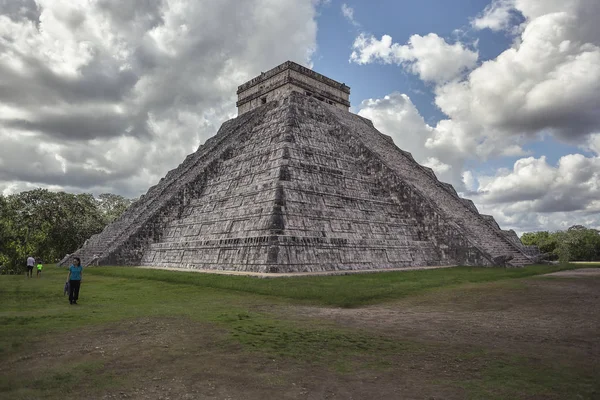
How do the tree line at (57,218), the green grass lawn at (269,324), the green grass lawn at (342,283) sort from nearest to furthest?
the green grass lawn at (269,324)
the green grass lawn at (342,283)
the tree line at (57,218)

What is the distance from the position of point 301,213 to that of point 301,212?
66mm

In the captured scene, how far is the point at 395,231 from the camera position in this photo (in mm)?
22328

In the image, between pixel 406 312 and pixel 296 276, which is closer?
pixel 406 312

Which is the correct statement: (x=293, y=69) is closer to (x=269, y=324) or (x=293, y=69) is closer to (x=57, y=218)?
(x=269, y=324)

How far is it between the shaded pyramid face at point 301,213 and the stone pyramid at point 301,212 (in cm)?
7

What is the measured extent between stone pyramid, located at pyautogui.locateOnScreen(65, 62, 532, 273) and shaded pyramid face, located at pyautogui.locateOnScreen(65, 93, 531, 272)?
65 millimetres

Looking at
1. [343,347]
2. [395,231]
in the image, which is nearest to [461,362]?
[343,347]

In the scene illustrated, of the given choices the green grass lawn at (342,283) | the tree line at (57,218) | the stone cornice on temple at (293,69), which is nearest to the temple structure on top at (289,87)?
the stone cornice on temple at (293,69)

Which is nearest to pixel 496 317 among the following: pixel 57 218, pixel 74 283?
pixel 74 283

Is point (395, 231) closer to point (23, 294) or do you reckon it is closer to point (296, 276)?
point (296, 276)

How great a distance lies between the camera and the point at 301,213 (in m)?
18.9

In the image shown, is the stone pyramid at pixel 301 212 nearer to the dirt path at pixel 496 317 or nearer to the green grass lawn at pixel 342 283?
the green grass lawn at pixel 342 283

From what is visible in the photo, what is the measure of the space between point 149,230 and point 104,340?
18538 millimetres

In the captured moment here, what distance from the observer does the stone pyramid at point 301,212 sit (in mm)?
18375
